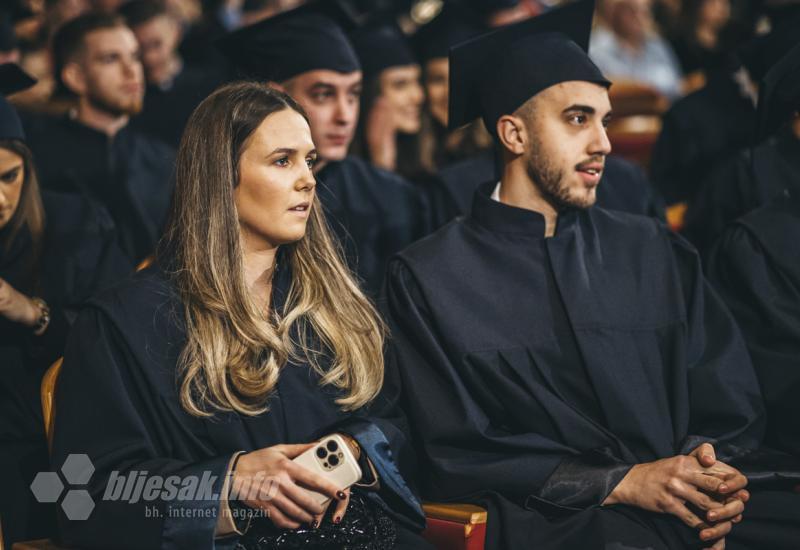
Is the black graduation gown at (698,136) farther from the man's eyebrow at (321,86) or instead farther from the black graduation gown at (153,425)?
the black graduation gown at (153,425)

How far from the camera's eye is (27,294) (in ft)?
13.6

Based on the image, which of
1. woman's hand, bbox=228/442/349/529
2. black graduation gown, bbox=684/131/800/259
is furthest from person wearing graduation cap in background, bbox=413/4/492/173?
woman's hand, bbox=228/442/349/529

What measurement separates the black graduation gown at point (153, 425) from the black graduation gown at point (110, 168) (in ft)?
8.33

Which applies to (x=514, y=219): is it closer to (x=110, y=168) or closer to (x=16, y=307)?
(x=16, y=307)

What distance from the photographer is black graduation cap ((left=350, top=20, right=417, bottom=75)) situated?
247 inches

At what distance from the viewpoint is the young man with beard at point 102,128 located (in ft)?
19.4

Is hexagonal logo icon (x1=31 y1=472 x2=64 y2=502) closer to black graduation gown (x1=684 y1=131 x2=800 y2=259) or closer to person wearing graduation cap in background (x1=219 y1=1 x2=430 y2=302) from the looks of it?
person wearing graduation cap in background (x1=219 y1=1 x2=430 y2=302)

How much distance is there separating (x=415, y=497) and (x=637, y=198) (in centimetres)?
217

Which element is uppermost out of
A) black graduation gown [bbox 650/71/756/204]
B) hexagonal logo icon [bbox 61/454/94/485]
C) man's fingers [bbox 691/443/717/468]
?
black graduation gown [bbox 650/71/756/204]

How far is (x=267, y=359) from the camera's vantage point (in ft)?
10.5

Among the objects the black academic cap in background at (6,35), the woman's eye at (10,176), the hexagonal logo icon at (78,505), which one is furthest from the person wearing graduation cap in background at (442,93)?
the hexagonal logo icon at (78,505)

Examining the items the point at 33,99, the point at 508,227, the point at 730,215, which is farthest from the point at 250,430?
the point at 33,99

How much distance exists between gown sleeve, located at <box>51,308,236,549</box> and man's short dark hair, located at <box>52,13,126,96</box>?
3.33 m

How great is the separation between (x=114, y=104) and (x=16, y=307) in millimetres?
2454
